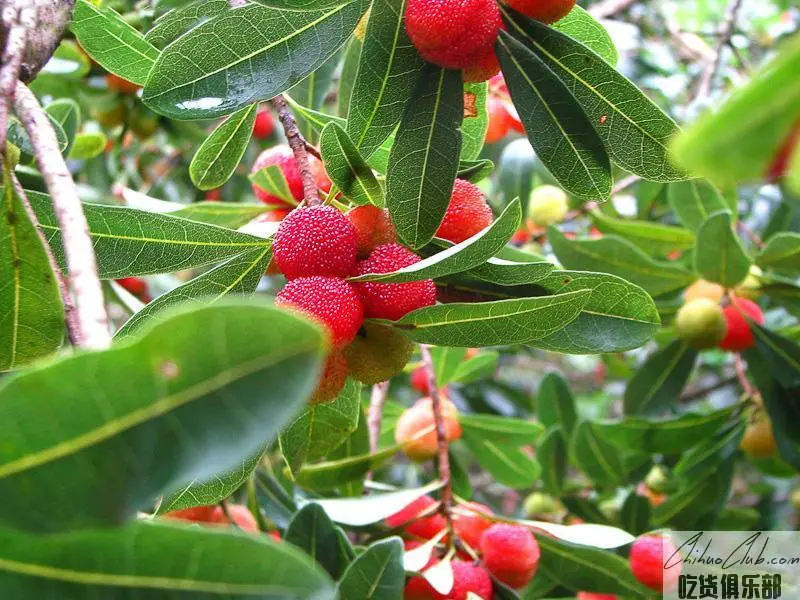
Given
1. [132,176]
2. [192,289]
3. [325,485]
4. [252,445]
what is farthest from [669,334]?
[252,445]

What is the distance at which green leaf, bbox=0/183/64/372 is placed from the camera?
699 mm

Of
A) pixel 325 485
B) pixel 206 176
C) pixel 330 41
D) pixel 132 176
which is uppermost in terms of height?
pixel 330 41

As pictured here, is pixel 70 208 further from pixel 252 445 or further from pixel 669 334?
pixel 669 334

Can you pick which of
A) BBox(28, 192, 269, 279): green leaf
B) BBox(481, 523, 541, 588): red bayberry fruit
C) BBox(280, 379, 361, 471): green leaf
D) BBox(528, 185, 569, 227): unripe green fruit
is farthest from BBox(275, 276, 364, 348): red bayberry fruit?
BBox(528, 185, 569, 227): unripe green fruit

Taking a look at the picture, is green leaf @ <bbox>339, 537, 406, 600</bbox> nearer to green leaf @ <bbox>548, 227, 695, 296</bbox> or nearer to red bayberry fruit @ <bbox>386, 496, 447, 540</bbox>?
red bayberry fruit @ <bbox>386, 496, 447, 540</bbox>

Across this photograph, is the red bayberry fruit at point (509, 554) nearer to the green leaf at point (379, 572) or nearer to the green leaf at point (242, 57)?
the green leaf at point (379, 572)

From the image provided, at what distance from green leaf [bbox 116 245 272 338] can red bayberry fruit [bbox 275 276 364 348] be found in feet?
0.34

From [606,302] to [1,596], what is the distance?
0.64 m

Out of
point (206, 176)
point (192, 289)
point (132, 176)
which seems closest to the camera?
point (192, 289)

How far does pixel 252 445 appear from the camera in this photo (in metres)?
0.41

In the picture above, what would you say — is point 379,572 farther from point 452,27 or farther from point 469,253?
point 452,27

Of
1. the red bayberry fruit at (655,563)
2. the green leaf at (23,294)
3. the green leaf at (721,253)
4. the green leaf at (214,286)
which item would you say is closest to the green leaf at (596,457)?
the green leaf at (721,253)

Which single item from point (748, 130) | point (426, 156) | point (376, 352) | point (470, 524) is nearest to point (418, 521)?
point (470, 524)

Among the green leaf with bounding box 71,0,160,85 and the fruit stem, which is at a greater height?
the green leaf with bounding box 71,0,160,85
